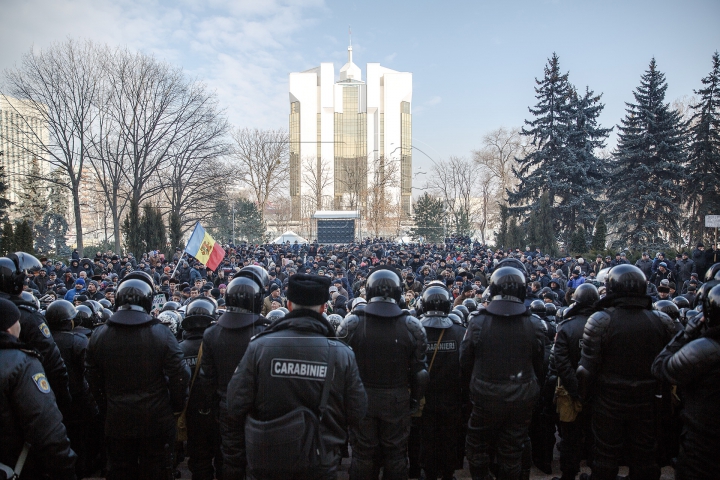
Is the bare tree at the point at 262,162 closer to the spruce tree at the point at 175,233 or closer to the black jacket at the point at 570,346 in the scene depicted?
the spruce tree at the point at 175,233

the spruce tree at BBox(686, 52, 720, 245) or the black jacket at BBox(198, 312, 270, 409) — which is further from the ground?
the spruce tree at BBox(686, 52, 720, 245)

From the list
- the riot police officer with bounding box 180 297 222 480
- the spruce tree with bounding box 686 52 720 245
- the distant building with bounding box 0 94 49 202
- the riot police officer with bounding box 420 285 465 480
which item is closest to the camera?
the riot police officer with bounding box 180 297 222 480

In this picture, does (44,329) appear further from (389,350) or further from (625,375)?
(625,375)

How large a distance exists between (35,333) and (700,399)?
4855 millimetres

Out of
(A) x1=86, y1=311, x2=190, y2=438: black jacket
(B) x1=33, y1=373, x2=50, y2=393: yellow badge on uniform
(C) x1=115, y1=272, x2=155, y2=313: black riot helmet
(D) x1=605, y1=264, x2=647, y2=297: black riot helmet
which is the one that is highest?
(D) x1=605, y1=264, x2=647, y2=297: black riot helmet

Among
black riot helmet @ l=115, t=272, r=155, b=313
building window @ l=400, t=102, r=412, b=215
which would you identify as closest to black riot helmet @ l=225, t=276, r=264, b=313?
black riot helmet @ l=115, t=272, r=155, b=313

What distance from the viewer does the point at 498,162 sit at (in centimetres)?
5434

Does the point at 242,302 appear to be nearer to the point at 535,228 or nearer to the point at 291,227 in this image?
the point at 535,228

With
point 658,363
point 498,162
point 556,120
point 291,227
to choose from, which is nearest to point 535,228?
point 556,120

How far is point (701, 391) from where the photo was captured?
9.65 ft

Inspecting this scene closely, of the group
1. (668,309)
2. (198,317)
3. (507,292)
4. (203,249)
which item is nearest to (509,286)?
(507,292)

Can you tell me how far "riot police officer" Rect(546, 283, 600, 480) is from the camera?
14.4 feet

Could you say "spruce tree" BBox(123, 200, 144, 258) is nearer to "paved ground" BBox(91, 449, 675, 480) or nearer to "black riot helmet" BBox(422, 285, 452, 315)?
"paved ground" BBox(91, 449, 675, 480)

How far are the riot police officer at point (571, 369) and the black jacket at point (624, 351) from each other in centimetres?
33
